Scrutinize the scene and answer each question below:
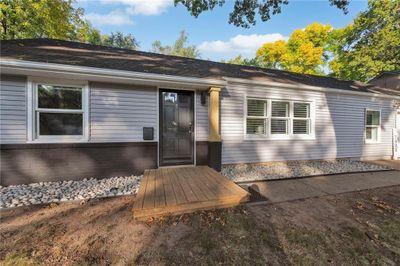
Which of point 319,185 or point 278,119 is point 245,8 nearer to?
point 278,119

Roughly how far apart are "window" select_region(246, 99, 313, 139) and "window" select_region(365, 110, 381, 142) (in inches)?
121

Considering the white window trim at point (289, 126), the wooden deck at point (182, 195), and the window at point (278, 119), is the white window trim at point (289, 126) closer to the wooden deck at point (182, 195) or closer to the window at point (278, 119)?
the window at point (278, 119)

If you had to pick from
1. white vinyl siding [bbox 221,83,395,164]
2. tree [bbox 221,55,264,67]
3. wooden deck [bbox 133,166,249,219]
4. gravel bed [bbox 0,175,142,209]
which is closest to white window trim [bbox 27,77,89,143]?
gravel bed [bbox 0,175,142,209]

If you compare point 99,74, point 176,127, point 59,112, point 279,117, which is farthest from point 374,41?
point 59,112

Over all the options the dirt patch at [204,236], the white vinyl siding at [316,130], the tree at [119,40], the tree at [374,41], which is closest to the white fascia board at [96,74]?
the white vinyl siding at [316,130]

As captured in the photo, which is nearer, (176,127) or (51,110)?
(51,110)

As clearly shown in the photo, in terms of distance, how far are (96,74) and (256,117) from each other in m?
4.63

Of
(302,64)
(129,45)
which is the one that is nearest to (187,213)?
(302,64)

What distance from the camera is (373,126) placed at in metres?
7.93

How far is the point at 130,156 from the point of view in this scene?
5.00 m

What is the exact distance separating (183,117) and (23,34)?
1421 centimetres

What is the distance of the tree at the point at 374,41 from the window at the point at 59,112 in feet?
61.8

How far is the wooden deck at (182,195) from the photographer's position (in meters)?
2.65

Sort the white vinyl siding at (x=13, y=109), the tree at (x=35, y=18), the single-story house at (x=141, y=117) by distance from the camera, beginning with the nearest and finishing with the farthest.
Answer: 1. the white vinyl siding at (x=13, y=109)
2. the single-story house at (x=141, y=117)
3. the tree at (x=35, y=18)
